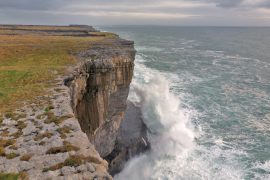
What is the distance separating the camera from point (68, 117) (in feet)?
48.5

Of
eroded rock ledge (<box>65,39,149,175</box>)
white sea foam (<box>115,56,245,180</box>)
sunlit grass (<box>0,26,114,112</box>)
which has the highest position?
sunlit grass (<box>0,26,114,112</box>)

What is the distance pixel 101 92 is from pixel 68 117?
578 inches

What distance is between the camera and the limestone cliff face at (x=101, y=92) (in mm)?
26516

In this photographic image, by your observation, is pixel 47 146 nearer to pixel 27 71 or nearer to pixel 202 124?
pixel 27 71

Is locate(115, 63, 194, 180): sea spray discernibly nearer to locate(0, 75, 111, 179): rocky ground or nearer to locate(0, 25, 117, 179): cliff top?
locate(0, 25, 117, 179): cliff top

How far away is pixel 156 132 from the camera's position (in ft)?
143

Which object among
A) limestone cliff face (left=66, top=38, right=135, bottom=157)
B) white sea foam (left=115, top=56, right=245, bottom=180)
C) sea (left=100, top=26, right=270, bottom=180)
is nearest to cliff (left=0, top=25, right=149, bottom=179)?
limestone cliff face (left=66, top=38, right=135, bottom=157)

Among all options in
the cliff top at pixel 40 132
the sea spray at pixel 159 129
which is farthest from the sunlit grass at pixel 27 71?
the sea spray at pixel 159 129

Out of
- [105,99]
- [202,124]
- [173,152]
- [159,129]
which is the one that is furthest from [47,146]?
[202,124]

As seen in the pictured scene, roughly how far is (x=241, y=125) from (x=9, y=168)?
3974 centimetres

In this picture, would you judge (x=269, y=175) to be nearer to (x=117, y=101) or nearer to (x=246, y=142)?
(x=246, y=142)

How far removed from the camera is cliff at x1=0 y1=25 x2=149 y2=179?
34.4 feet

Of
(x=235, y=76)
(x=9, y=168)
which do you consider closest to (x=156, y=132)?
(x=9, y=168)

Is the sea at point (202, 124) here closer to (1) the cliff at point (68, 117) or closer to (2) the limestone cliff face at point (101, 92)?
(1) the cliff at point (68, 117)
